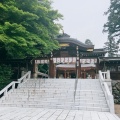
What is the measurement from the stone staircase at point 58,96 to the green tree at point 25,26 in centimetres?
305

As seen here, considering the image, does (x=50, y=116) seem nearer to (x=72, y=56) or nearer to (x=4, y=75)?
(x=4, y=75)

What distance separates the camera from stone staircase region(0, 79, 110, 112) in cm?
1173

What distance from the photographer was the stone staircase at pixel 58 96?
11.7 meters

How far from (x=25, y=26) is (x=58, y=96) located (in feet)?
20.9

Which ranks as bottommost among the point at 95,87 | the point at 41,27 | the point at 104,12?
the point at 95,87

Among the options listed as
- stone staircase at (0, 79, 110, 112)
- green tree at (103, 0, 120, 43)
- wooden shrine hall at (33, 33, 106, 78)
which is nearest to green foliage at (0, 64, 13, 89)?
stone staircase at (0, 79, 110, 112)

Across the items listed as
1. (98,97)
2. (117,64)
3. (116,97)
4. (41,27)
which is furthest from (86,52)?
(98,97)

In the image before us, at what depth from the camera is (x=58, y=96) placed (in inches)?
526

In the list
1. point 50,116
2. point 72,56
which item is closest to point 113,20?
point 72,56

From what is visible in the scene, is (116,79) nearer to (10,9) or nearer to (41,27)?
(41,27)

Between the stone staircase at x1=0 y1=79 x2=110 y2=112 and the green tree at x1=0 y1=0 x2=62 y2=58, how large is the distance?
305 cm

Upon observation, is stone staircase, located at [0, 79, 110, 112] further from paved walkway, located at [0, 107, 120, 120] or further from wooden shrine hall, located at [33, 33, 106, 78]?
wooden shrine hall, located at [33, 33, 106, 78]

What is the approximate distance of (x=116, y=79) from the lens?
750 inches

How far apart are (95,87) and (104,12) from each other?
52.6ft
